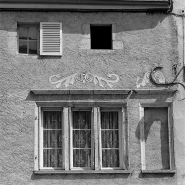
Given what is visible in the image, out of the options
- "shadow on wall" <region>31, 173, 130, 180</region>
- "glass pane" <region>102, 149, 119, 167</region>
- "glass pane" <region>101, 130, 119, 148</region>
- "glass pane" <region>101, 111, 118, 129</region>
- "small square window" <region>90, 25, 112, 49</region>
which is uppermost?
"small square window" <region>90, 25, 112, 49</region>

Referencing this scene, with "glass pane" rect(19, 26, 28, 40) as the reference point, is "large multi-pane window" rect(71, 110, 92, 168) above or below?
below

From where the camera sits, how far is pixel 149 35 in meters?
16.5

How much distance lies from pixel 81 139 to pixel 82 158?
0.47 m

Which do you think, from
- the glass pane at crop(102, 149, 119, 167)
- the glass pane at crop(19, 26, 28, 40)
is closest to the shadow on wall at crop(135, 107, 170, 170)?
the glass pane at crop(102, 149, 119, 167)

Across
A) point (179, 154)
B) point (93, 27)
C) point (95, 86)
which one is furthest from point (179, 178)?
point (93, 27)

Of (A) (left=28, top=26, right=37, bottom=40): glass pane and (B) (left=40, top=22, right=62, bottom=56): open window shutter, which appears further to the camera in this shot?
(A) (left=28, top=26, right=37, bottom=40): glass pane

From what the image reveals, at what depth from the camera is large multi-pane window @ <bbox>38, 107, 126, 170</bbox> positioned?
15.9 metres

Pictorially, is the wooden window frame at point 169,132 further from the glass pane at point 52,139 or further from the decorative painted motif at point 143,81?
the glass pane at point 52,139

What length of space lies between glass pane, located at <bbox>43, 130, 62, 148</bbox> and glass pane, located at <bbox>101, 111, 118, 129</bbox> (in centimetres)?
111

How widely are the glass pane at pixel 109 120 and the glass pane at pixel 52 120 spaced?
3.48 feet

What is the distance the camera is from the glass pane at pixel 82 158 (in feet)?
52.4

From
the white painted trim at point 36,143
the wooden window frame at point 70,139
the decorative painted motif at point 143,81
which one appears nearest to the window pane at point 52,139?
the wooden window frame at point 70,139

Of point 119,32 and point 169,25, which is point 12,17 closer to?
point 119,32

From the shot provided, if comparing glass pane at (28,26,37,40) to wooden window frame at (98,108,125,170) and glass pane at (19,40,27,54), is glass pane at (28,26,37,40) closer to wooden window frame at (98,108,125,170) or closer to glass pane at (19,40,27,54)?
glass pane at (19,40,27,54)
